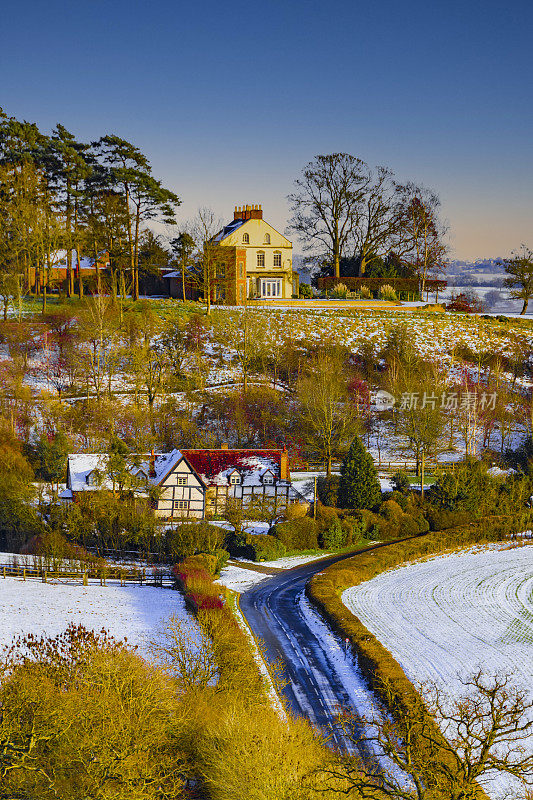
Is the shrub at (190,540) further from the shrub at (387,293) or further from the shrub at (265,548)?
the shrub at (387,293)

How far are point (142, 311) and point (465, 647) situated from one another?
42.9m

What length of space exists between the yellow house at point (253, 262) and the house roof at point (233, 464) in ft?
101

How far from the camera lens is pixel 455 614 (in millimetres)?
30047

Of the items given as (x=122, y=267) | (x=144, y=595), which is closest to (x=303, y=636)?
(x=144, y=595)

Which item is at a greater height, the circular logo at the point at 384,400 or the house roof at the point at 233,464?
the circular logo at the point at 384,400

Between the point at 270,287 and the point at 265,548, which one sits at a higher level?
the point at 270,287

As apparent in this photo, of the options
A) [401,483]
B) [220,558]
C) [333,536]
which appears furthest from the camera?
[401,483]

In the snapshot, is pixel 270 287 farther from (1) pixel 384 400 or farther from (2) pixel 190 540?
(2) pixel 190 540

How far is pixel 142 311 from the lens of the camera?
2418 inches

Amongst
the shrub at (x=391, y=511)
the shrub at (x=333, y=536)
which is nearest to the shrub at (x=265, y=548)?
the shrub at (x=333, y=536)

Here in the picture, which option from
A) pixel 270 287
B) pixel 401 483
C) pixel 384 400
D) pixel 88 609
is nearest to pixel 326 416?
pixel 401 483

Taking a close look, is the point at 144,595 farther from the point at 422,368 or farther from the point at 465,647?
the point at 422,368

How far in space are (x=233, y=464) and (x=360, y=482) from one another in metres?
7.74

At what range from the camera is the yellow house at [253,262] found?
235 ft
